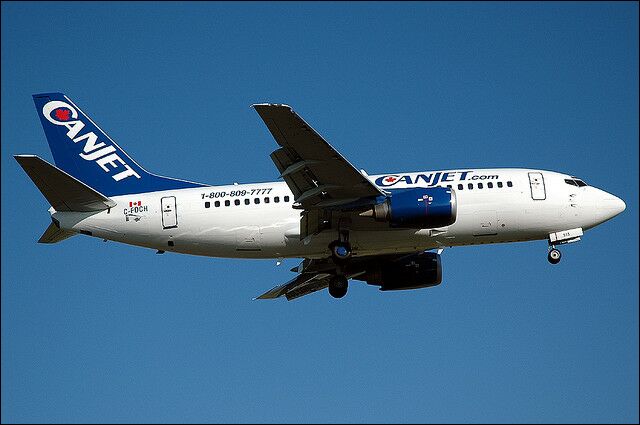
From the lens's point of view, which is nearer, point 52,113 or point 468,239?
point 468,239

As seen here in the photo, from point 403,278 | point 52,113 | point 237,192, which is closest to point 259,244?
point 237,192

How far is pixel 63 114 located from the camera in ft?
156

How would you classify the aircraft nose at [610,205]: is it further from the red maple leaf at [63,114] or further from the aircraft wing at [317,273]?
the red maple leaf at [63,114]

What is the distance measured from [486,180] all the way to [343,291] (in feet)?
29.5

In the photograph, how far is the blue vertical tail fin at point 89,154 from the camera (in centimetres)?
4588

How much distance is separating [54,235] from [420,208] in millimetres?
16549

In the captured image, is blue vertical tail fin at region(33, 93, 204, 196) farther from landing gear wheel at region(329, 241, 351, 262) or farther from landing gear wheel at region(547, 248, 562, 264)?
landing gear wheel at region(547, 248, 562, 264)

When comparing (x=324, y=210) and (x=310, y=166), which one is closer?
(x=310, y=166)

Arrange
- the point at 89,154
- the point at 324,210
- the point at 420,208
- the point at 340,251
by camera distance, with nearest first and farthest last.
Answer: the point at 420,208, the point at 324,210, the point at 340,251, the point at 89,154

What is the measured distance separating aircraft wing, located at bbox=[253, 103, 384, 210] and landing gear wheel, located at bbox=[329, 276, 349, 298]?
5.81m

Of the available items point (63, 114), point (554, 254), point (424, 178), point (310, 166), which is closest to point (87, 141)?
point (63, 114)

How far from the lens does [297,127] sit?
39094mm

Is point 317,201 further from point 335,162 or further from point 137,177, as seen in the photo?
point 137,177

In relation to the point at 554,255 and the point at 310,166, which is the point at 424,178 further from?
the point at 554,255
